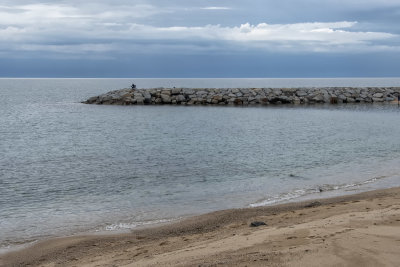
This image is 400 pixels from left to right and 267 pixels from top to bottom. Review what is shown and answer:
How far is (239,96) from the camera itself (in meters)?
57.1

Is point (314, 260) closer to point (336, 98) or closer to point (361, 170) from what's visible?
point (361, 170)

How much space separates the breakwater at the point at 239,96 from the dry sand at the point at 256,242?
44.2 metres

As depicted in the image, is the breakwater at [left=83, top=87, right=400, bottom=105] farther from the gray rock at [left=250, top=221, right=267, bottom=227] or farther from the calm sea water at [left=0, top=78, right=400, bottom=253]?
the gray rock at [left=250, top=221, right=267, bottom=227]

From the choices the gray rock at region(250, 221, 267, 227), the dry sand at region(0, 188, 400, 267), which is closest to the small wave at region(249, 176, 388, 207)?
the dry sand at region(0, 188, 400, 267)

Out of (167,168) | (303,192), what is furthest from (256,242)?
(167,168)

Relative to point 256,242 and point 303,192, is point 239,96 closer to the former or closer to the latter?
point 303,192

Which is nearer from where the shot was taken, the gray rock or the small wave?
the gray rock

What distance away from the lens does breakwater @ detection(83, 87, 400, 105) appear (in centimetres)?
5538

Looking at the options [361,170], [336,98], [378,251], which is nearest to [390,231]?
[378,251]

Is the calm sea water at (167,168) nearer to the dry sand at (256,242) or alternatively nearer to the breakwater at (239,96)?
the dry sand at (256,242)

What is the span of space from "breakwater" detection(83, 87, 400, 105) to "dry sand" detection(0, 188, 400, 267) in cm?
4419

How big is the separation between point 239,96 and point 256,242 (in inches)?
1973

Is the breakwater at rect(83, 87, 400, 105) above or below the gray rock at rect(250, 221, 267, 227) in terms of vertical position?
above

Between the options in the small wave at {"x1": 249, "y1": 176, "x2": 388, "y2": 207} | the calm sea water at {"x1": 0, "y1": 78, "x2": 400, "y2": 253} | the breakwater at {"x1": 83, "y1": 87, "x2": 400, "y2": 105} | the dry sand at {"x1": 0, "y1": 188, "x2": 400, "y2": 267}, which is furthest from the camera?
the breakwater at {"x1": 83, "y1": 87, "x2": 400, "y2": 105}
